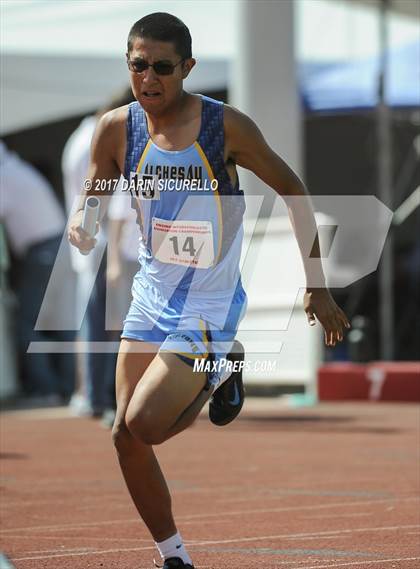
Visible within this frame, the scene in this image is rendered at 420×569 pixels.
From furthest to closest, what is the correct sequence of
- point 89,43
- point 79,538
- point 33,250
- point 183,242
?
point 89,43
point 33,250
point 79,538
point 183,242

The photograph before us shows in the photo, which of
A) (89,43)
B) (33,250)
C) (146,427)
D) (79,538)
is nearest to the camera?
(146,427)

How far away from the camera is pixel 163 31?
4.73m

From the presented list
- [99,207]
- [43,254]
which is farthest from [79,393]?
[99,207]

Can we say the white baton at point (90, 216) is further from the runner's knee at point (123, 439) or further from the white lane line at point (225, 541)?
the white lane line at point (225, 541)

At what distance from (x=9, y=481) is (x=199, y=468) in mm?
1246

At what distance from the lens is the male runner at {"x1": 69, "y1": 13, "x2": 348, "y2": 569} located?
15.4ft

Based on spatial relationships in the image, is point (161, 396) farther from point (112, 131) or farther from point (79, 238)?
point (112, 131)

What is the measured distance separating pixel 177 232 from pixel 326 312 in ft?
2.03

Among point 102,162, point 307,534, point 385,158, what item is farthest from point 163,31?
point 385,158

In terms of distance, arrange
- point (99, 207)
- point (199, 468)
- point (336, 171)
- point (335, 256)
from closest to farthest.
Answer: point (99, 207) < point (199, 468) < point (335, 256) < point (336, 171)

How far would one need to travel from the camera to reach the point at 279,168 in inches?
187

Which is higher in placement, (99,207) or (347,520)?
(99,207)

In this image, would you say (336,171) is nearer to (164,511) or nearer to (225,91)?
(225,91)

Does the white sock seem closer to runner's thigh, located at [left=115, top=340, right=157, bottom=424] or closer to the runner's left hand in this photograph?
runner's thigh, located at [left=115, top=340, right=157, bottom=424]
